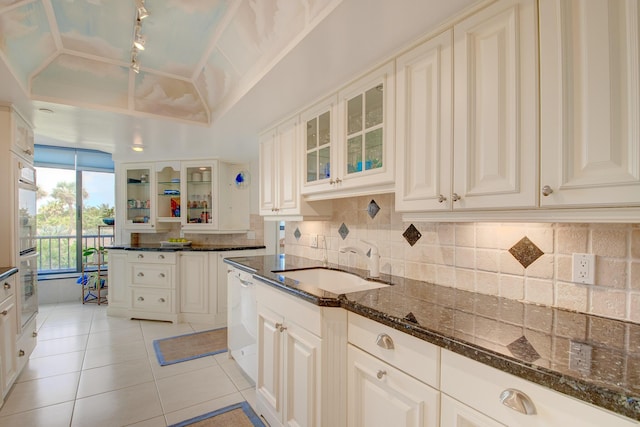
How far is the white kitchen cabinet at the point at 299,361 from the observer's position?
1.41 meters

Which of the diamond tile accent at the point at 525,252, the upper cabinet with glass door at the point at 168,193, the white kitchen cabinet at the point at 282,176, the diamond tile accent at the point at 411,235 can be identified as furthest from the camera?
the upper cabinet with glass door at the point at 168,193

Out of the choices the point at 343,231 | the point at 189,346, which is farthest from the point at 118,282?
the point at 343,231

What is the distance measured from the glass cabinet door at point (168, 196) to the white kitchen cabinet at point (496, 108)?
13.1 ft

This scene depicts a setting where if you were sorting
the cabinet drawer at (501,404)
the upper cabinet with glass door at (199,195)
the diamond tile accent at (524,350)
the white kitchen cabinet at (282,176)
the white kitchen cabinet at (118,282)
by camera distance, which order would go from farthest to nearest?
1. the upper cabinet with glass door at (199,195)
2. the white kitchen cabinet at (118,282)
3. the white kitchen cabinet at (282,176)
4. the diamond tile accent at (524,350)
5. the cabinet drawer at (501,404)

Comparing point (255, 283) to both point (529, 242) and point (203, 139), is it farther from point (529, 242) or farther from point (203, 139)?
point (203, 139)

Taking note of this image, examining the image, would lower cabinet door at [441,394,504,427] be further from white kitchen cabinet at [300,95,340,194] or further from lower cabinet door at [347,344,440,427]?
white kitchen cabinet at [300,95,340,194]

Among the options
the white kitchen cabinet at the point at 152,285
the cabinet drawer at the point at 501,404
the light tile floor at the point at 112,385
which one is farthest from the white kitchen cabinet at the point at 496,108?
the white kitchen cabinet at the point at 152,285

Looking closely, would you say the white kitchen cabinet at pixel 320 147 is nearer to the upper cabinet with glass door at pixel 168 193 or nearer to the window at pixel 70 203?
the upper cabinet with glass door at pixel 168 193

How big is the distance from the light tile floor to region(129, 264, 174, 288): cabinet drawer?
0.67 metres

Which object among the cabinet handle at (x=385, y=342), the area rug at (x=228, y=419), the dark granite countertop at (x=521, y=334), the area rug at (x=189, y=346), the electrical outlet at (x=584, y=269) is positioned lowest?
the area rug at (x=189, y=346)

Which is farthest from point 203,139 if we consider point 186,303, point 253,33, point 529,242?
point 529,242

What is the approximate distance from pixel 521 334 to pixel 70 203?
5.94 m

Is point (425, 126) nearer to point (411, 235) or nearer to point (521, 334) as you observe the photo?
point (411, 235)

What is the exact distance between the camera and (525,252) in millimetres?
1318
